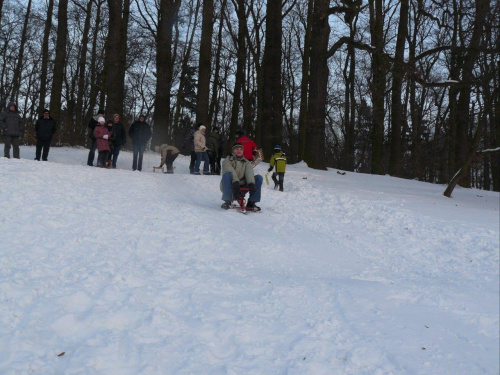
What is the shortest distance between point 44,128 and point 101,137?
64.7 inches

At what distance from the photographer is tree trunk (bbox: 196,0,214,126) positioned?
17344 millimetres

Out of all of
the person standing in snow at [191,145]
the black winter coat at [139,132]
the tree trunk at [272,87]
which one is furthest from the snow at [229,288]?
the tree trunk at [272,87]

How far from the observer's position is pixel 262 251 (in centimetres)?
596

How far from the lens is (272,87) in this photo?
59.8ft

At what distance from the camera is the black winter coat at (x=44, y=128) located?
41.0ft

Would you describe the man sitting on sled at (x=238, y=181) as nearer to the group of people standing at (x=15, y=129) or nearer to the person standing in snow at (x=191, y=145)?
the person standing in snow at (x=191, y=145)

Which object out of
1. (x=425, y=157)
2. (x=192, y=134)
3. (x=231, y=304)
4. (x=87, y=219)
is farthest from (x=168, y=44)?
(x=425, y=157)

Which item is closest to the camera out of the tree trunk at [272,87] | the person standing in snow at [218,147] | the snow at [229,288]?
the snow at [229,288]

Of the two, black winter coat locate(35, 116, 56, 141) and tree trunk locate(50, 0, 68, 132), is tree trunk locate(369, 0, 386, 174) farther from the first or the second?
tree trunk locate(50, 0, 68, 132)

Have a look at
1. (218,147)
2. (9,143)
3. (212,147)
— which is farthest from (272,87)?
(9,143)

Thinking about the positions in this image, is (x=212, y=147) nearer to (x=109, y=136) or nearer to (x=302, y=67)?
(x=109, y=136)

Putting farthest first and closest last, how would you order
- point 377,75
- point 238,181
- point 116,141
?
1. point 377,75
2. point 116,141
3. point 238,181

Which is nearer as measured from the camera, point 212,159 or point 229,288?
point 229,288

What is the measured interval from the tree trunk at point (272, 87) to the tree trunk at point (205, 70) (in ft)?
8.44
